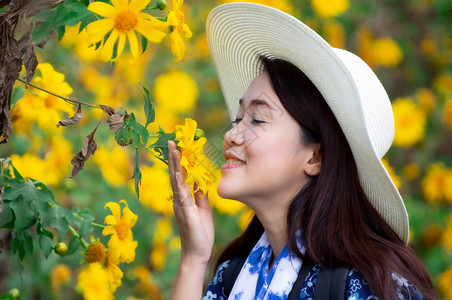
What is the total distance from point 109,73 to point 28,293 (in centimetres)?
127

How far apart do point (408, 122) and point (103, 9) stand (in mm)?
2234

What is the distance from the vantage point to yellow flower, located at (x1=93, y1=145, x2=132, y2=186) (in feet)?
7.55

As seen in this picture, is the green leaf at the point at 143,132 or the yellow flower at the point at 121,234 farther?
the yellow flower at the point at 121,234

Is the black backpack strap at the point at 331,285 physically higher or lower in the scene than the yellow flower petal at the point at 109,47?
lower

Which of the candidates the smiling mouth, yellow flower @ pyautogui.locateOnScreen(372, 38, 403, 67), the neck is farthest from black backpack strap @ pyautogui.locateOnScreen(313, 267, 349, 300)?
yellow flower @ pyautogui.locateOnScreen(372, 38, 403, 67)

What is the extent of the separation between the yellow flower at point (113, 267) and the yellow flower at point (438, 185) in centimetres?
199

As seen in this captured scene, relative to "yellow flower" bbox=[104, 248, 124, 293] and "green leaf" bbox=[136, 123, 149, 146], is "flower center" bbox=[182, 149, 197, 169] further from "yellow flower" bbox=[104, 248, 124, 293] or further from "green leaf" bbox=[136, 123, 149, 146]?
"yellow flower" bbox=[104, 248, 124, 293]

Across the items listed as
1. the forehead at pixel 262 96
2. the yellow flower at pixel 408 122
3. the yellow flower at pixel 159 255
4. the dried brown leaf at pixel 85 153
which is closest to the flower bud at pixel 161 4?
the dried brown leaf at pixel 85 153

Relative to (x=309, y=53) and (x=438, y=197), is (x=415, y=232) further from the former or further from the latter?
(x=309, y=53)

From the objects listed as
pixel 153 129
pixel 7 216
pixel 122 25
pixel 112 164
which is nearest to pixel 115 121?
pixel 122 25

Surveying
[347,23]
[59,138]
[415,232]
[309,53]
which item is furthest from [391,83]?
[309,53]

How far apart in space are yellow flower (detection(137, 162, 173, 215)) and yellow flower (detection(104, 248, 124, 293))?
0.85 meters

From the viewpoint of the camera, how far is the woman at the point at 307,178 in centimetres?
138

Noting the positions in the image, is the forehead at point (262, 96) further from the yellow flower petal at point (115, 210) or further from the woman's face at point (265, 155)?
the yellow flower petal at point (115, 210)
